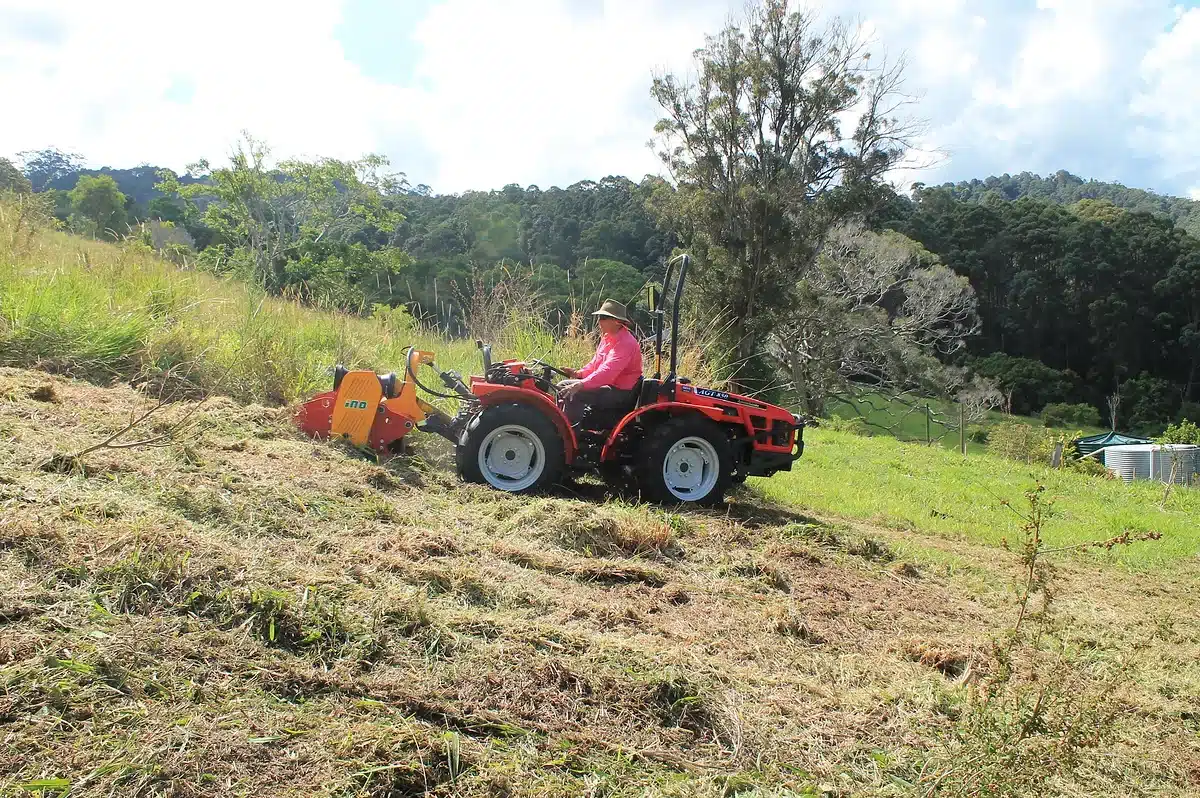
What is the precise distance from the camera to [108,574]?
116 inches

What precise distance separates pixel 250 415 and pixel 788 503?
472cm

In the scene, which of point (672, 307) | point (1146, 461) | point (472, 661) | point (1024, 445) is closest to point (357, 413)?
point (672, 307)

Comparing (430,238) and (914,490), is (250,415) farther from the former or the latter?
(430,238)

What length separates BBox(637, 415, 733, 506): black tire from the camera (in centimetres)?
658

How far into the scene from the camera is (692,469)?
688 cm

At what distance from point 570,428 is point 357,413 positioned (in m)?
1.60

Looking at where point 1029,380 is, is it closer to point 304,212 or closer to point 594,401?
point 304,212

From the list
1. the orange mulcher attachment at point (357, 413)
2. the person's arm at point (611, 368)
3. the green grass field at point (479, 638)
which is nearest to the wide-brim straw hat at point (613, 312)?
the person's arm at point (611, 368)

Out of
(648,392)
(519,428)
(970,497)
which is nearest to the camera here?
(519,428)

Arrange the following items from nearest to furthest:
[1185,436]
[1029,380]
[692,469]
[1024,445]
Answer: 1. [692,469]
2. [1024,445]
3. [1185,436]
4. [1029,380]

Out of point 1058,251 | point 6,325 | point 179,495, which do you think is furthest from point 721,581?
point 1058,251

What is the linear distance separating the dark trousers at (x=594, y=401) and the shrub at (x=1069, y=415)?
47175 millimetres

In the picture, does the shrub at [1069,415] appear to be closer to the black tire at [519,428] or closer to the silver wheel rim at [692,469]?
the silver wheel rim at [692,469]

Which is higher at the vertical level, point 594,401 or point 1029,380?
point 1029,380
